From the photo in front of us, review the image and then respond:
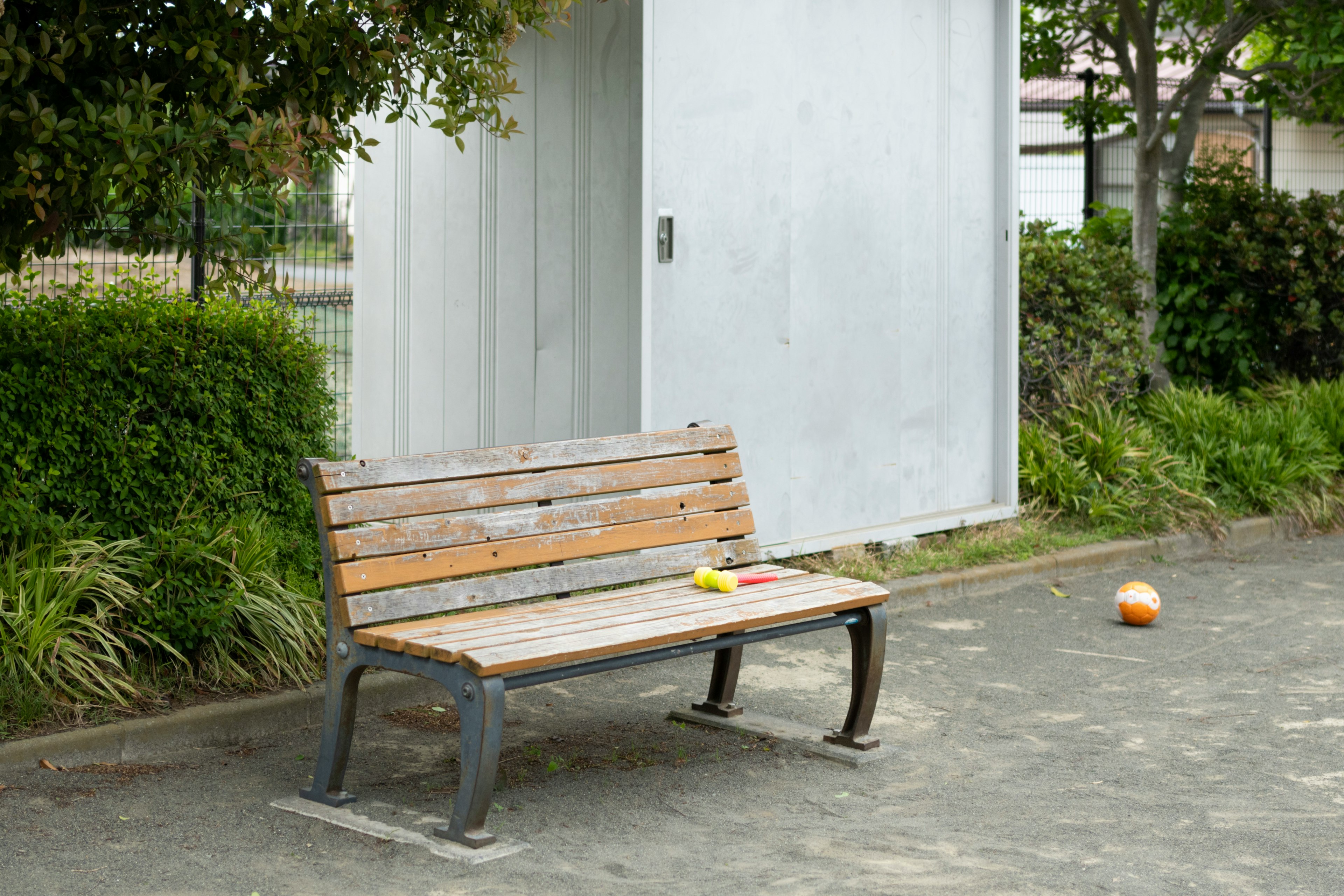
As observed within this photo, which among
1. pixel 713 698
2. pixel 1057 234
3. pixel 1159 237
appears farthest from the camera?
pixel 1159 237

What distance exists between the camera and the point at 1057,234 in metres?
10.1

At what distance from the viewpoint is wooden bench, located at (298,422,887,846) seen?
3.95 meters

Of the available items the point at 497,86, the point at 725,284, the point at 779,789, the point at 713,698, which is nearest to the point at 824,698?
the point at 713,698

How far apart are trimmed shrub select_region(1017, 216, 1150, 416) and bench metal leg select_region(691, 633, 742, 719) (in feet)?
15.5

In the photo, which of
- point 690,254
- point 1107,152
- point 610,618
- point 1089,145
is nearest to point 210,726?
point 610,618

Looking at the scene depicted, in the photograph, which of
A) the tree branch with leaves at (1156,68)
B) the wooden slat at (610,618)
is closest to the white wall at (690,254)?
the wooden slat at (610,618)

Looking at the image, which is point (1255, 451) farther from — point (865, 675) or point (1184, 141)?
point (865, 675)

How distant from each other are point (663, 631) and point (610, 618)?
255 mm

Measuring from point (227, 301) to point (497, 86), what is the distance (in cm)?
148

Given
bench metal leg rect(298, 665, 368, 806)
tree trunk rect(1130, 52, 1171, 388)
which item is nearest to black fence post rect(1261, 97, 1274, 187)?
tree trunk rect(1130, 52, 1171, 388)

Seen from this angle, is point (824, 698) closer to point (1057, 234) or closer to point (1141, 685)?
point (1141, 685)

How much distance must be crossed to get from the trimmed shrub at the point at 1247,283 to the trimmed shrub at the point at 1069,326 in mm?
1475

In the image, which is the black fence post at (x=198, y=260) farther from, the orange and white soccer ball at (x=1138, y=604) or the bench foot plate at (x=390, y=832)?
the orange and white soccer ball at (x=1138, y=604)

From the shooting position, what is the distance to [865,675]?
15.8 ft
